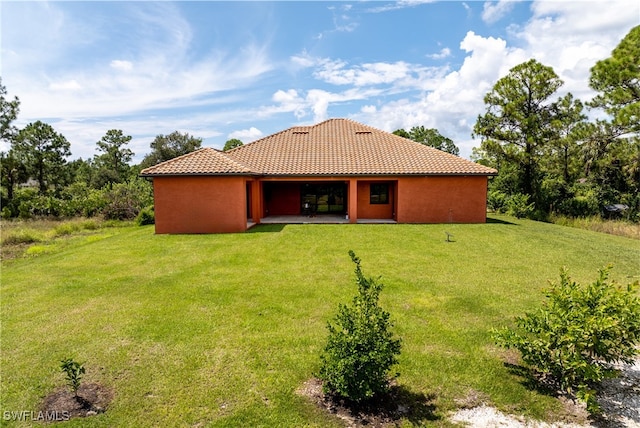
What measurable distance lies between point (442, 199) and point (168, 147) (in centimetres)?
4371

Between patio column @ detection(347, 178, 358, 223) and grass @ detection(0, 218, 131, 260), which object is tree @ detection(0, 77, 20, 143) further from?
patio column @ detection(347, 178, 358, 223)

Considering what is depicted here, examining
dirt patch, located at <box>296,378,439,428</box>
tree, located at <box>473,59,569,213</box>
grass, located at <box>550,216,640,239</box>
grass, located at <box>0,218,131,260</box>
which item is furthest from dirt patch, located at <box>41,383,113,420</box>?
tree, located at <box>473,59,569,213</box>

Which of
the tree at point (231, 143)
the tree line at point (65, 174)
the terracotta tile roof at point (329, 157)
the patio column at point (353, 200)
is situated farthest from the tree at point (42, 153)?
the patio column at point (353, 200)

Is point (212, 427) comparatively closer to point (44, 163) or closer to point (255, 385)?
point (255, 385)

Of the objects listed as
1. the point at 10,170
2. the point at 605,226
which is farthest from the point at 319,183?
the point at 10,170

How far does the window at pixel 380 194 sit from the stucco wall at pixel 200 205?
8.29 m

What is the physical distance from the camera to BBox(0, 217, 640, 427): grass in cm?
463

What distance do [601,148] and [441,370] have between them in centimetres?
2435

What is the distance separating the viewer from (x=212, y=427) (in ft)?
13.4

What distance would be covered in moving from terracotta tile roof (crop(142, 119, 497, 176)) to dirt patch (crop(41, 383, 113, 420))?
12125 millimetres

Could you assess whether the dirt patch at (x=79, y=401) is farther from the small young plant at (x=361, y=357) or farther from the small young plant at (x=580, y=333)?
the small young plant at (x=580, y=333)

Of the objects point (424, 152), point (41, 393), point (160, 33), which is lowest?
point (41, 393)

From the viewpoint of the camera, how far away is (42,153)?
1470 inches

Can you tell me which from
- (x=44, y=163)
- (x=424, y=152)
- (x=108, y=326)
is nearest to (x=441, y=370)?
(x=108, y=326)
